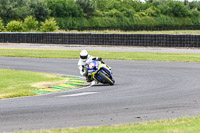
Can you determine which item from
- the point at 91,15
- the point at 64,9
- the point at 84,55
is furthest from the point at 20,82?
the point at 91,15

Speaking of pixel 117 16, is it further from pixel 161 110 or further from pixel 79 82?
pixel 161 110

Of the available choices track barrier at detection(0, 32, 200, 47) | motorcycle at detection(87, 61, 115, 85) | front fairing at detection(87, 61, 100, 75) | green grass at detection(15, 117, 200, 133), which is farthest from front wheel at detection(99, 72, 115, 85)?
track barrier at detection(0, 32, 200, 47)

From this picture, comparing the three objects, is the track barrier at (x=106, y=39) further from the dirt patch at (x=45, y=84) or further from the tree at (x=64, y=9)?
the tree at (x=64, y=9)

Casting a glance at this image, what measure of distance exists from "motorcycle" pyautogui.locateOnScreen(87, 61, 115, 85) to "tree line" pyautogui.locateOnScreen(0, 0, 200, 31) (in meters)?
35.9

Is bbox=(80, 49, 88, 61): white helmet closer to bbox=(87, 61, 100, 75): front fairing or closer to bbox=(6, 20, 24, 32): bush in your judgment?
bbox=(87, 61, 100, 75): front fairing

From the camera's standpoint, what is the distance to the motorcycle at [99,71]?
14.9m

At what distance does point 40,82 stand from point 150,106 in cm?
670

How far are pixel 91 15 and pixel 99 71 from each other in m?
73.8

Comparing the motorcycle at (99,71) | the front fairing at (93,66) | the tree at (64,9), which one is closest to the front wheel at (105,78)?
the motorcycle at (99,71)

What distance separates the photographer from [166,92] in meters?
12.8

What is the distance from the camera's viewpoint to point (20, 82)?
15.8 metres

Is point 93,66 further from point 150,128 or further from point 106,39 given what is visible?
point 106,39

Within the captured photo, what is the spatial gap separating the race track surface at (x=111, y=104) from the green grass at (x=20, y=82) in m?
1.22

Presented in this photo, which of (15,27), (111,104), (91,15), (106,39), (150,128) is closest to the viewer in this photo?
(150,128)
